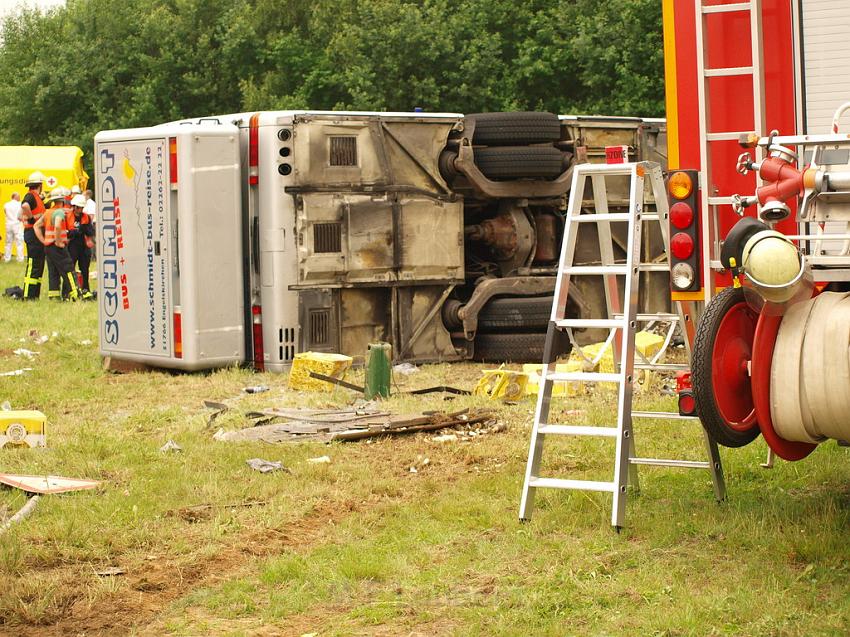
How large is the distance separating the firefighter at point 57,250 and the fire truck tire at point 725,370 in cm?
1569

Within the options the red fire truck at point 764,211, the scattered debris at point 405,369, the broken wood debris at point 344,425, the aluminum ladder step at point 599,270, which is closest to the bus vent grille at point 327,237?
the scattered debris at point 405,369

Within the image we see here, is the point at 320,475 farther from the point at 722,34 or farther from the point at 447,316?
the point at 447,316

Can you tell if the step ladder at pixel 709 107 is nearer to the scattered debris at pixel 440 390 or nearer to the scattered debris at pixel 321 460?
the scattered debris at pixel 321 460

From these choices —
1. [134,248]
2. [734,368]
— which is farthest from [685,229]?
[134,248]

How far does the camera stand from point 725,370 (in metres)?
5.35

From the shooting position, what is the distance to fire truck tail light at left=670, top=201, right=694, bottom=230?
614cm

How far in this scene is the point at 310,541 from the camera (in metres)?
6.16

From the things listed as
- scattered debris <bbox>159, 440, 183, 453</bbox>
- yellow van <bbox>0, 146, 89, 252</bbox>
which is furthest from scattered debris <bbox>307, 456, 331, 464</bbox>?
yellow van <bbox>0, 146, 89, 252</bbox>

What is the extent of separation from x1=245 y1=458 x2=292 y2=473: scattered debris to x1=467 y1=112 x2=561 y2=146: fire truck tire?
5373mm

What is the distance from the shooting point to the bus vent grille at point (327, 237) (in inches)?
460

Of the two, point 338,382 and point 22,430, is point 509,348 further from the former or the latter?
point 22,430

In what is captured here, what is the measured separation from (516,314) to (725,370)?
22.3 feet

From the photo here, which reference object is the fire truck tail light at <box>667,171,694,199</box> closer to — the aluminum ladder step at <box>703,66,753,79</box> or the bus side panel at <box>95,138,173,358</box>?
the aluminum ladder step at <box>703,66,753,79</box>

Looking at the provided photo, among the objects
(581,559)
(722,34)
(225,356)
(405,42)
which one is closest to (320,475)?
(581,559)
